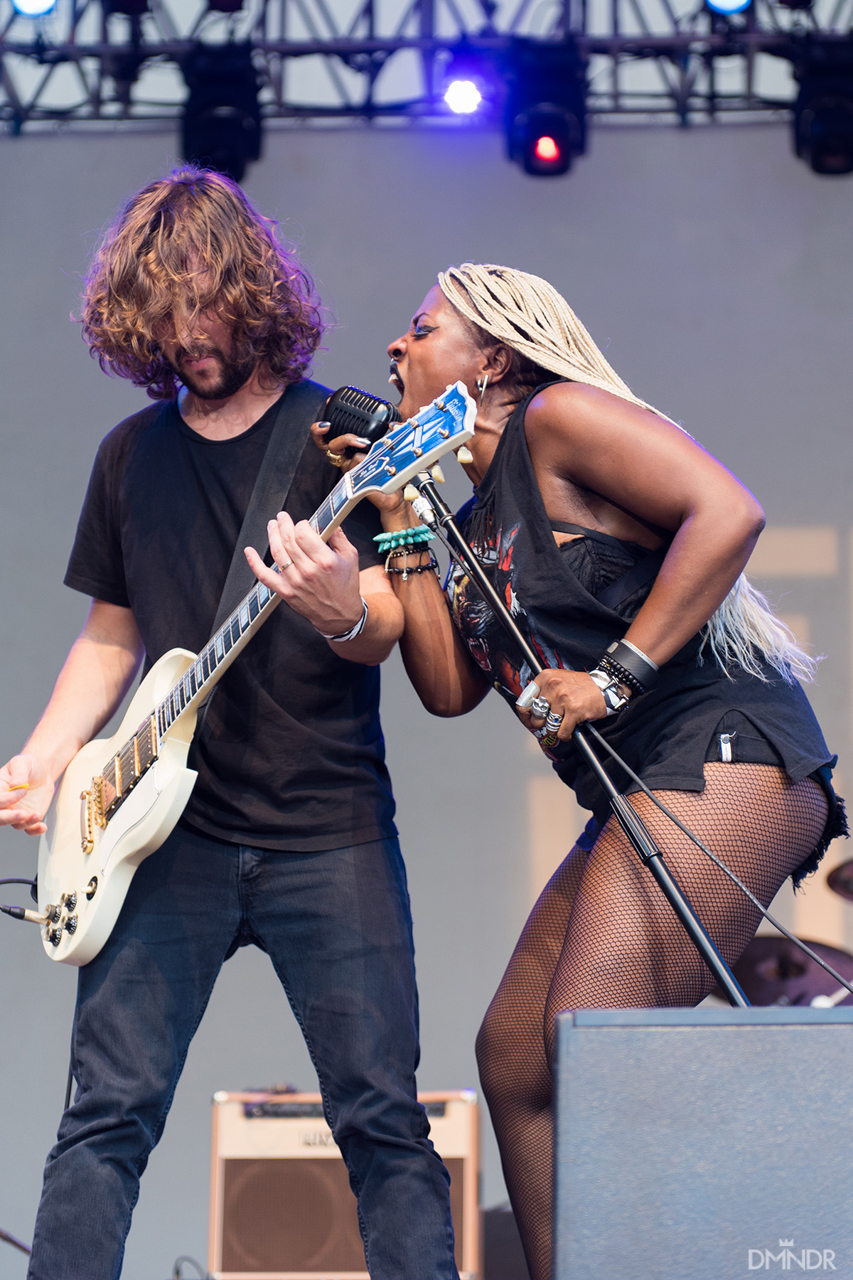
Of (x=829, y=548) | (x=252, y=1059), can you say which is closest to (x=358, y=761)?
(x=252, y=1059)

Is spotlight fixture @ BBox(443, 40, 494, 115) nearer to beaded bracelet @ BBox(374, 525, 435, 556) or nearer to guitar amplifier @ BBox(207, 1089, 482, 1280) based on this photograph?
beaded bracelet @ BBox(374, 525, 435, 556)

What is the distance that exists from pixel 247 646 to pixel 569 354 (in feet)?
2.41

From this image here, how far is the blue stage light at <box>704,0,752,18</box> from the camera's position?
5234mm

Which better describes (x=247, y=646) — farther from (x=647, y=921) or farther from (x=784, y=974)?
(x=784, y=974)

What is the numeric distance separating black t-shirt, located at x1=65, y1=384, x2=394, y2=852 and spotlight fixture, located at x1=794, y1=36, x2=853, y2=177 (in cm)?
396

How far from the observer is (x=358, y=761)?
2148mm

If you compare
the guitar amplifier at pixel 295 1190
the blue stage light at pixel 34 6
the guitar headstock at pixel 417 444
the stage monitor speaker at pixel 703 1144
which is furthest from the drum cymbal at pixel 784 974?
the blue stage light at pixel 34 6

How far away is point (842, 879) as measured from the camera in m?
4.21

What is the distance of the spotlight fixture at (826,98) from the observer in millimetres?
5238

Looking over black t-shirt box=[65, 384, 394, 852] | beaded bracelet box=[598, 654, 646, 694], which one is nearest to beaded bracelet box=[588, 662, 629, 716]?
beaded bracelet box=[598, 654, 646, 694]

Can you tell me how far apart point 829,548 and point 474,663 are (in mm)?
3489

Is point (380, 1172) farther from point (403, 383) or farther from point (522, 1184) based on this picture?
point (403, 383)

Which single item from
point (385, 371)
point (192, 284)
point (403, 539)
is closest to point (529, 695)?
point (403, 539)

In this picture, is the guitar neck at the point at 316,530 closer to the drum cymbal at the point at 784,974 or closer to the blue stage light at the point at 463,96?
the drum cymbal at the point at 784,974
